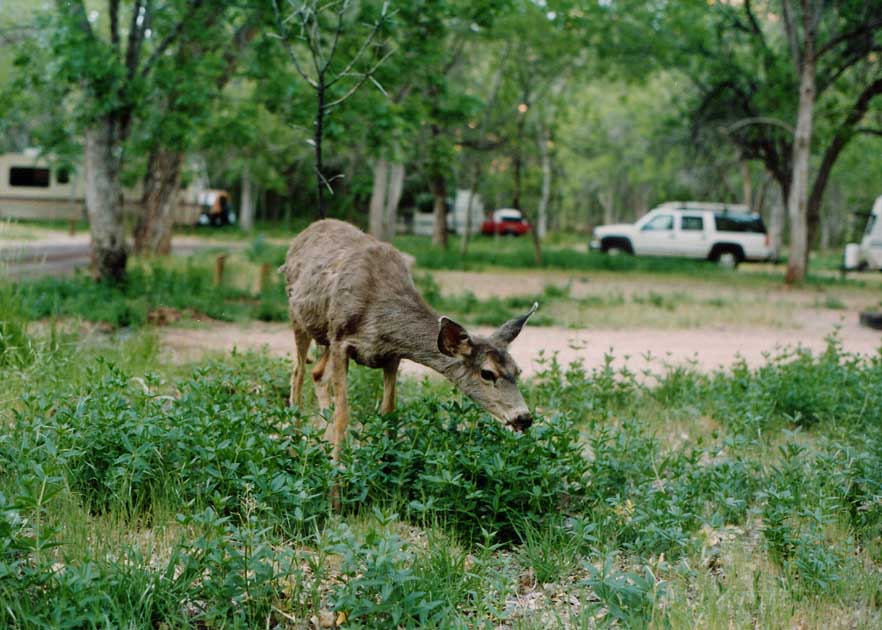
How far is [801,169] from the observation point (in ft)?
70.7

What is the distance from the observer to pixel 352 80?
13.6 metres

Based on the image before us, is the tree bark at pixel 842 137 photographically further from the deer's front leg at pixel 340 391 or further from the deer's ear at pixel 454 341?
the deer's ear at pixel 454 341

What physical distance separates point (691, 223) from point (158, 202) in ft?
69.0

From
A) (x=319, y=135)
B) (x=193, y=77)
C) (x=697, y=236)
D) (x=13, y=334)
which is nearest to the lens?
(x=319, y=135)

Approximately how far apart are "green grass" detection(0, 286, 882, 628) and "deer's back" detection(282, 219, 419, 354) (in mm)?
615

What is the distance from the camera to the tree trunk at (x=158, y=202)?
2006 cm

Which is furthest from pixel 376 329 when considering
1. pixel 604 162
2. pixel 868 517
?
pixel 604 162

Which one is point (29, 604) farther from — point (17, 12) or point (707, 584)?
point (17, 12)

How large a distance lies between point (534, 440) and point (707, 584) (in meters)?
1.34

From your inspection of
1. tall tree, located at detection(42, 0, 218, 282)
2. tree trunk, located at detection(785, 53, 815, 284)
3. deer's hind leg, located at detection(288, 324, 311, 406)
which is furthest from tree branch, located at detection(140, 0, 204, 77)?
tree trunk, located at detection(785, 53, 815, 284)

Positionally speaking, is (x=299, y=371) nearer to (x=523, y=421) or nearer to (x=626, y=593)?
(x=523, y=421)

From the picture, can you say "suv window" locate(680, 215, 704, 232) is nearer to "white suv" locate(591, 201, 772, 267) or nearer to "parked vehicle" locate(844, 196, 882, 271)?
"white suv" locate(591, 201, 772, 267)

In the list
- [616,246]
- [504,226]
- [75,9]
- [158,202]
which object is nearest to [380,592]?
[75,9]

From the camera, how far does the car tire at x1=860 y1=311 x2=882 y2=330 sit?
15.4m
